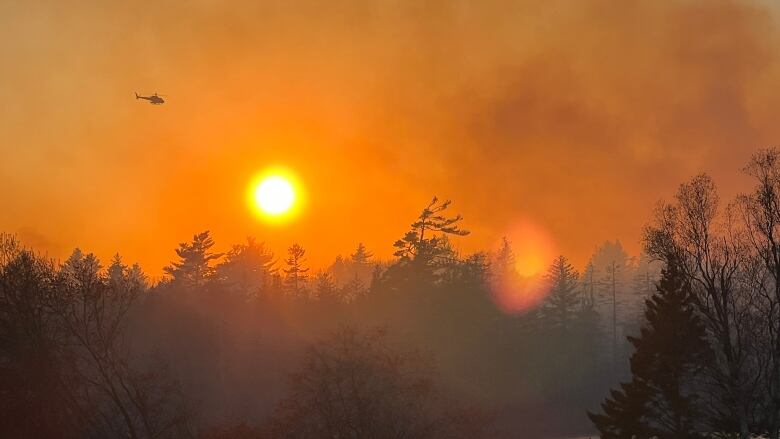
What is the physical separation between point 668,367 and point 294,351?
55.1 meters

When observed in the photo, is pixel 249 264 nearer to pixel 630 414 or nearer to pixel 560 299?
pixel 560 299

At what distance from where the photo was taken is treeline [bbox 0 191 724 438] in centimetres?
3297

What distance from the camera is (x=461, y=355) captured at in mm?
83125

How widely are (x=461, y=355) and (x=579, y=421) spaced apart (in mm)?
20325

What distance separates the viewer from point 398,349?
42.6 m

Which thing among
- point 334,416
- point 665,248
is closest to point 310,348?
point 334,416

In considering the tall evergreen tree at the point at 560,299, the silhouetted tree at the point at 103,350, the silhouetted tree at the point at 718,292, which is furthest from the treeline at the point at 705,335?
the tall evergreen tree at the point at 560,299

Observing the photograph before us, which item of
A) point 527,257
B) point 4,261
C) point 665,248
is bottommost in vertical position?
point 4,261

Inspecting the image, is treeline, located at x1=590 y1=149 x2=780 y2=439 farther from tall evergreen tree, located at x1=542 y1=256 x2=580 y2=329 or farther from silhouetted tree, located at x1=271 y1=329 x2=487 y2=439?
tall evergreen tree, located at x1=542 y1=256 x2=580 y2=329

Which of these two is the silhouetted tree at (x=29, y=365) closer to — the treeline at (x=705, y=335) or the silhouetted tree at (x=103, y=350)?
the silhouetted tree at (x=103, y=350)

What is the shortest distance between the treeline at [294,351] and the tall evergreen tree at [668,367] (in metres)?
11.5

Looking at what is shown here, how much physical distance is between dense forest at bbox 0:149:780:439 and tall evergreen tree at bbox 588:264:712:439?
3.5 inches

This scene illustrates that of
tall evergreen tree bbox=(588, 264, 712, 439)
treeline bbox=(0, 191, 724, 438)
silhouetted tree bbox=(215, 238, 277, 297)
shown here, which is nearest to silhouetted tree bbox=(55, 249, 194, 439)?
treeline bbox=(0, 191, 724, 438)

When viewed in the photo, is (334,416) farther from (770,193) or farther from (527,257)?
(527,257)
